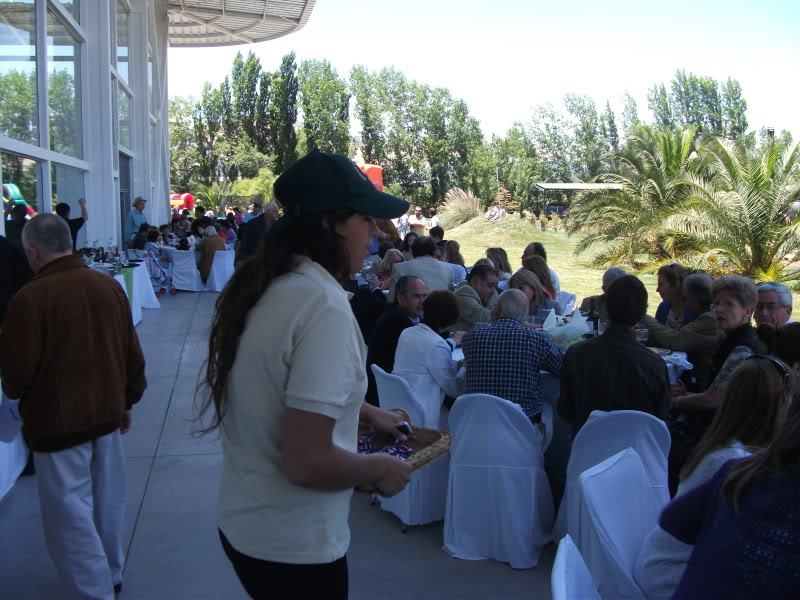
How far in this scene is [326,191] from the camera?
159 centimetres

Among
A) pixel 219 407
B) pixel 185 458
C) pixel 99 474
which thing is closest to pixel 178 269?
pixel 185 458

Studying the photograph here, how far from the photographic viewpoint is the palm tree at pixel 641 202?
18198mm

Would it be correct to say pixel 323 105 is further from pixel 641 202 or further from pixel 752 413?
pixel 752 413

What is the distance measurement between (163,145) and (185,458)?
86.1 ft

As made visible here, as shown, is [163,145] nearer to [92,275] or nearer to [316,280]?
[92,275]

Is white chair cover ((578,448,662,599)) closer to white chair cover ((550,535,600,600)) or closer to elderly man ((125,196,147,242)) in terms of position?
white chair cover ((550,535,600,600))

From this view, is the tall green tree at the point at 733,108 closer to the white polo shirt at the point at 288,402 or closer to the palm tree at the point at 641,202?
the palm tree at the point at 641,202

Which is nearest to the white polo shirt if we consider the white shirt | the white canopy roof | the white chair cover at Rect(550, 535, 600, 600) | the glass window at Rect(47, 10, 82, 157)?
the white chair cover at Rect(550, 535, 600, 600)

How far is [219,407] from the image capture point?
5.42 ft

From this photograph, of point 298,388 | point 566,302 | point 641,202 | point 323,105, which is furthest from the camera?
point 323,105

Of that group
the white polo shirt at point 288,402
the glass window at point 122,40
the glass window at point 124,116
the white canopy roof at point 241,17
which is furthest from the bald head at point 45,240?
the white canopy roof at point 241,17

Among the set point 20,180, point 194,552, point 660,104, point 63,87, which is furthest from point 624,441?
point 660,104

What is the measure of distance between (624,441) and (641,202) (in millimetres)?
16308

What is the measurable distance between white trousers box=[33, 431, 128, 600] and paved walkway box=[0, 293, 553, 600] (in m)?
0.37
